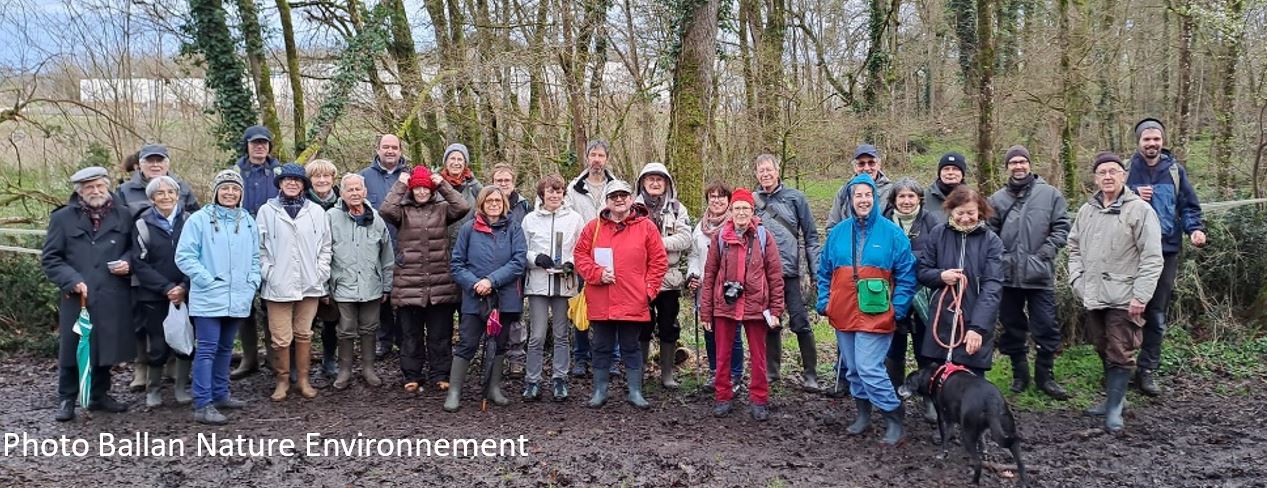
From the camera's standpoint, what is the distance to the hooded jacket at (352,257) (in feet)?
20.5

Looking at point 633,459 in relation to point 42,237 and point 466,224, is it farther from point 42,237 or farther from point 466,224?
point 42,237

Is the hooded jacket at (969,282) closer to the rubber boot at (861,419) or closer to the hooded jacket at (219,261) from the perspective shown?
the rubber boot at (861,419)

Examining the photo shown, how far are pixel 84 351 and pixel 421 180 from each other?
2.56 meters

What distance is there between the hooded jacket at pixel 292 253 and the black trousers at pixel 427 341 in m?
0.68

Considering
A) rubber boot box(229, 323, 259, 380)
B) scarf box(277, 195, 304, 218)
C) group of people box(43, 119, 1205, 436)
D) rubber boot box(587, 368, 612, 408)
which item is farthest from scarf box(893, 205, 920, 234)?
rubber boot box(229, 323, 259, 380)

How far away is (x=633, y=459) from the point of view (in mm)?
5008

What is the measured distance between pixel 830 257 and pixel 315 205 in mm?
3758

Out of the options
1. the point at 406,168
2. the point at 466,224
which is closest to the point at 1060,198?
the point at 466,224

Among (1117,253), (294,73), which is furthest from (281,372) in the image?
(294,73)

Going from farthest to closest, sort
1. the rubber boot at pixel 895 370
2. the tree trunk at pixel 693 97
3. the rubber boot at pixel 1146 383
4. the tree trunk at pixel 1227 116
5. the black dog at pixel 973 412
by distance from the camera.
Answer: the tree trunk at pixel 1227 116 < the tree trunk at pixel 693 97 < the rubber boot at pixel 1146 383 < the rubber boot at pixel 895 370 < the black dog at pixel 973 412

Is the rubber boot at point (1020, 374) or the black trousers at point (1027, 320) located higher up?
the black trousers at point (1027, 320)

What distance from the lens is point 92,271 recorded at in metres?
5.71

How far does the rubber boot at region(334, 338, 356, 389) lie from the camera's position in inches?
255

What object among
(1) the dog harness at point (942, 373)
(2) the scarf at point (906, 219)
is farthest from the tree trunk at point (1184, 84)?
(1) the dog harness at point (942, 373)
